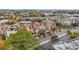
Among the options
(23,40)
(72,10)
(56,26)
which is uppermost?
(72,10)
